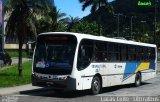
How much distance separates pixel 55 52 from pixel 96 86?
2.58m

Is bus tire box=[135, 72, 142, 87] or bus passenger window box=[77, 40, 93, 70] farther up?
bus passenger window box=[77, 40, 93, 70]

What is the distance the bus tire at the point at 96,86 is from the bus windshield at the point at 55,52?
192 centimetres

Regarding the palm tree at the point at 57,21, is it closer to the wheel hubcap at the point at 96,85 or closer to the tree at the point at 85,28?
the tree at the point at 85,28

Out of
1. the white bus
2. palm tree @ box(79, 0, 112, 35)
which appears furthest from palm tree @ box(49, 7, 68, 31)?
the white bus

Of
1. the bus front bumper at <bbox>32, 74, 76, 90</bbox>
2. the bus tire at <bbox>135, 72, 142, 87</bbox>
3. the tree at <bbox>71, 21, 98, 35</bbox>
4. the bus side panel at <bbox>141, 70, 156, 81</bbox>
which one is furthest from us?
the tree at <bbox>71, 21, 98, 35</bbox>

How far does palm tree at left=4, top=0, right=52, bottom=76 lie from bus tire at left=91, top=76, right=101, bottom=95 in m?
9.71

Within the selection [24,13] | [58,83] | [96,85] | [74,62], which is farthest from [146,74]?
[58,83]

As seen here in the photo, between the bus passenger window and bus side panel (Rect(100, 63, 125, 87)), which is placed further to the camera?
bus side panel (Rect(100, 63, 125, 87))

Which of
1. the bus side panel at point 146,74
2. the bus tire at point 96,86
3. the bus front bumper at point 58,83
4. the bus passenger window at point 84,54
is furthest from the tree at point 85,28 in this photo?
the bus front bumper at point 58,83

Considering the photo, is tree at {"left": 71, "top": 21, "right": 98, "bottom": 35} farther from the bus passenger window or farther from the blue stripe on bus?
the bus passenger window

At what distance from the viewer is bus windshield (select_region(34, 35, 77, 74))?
1931 cm

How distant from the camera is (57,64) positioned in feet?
63.7

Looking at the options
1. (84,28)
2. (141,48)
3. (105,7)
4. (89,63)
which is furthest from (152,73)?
(84,28)

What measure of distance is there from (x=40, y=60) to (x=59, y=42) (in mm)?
1125
